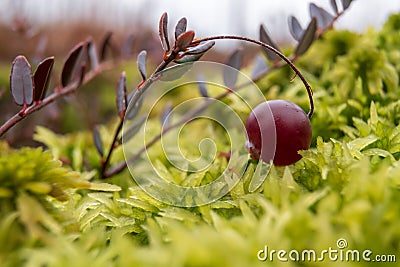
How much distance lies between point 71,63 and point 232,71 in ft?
1.13

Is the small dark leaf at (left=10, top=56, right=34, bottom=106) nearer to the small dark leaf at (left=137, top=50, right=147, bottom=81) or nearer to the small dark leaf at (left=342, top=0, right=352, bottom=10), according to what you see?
the small dark leaf at (left=137, top=50, right=147, bottom=81)

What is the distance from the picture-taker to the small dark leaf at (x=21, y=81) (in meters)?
0.73

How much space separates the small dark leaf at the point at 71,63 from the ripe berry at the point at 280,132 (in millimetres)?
394

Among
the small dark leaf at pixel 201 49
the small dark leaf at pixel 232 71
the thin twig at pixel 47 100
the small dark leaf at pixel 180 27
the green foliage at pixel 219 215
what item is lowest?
the green foliage at pixel 219 215

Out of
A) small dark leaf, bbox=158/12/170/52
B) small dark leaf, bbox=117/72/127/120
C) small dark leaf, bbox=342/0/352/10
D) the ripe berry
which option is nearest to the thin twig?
small dark leaf, bbox=117/72/127/120

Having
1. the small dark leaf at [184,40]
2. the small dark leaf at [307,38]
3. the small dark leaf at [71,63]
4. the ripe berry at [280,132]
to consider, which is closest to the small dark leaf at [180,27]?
the small dark leaf at [184,40]

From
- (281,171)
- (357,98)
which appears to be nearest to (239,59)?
(357,98)

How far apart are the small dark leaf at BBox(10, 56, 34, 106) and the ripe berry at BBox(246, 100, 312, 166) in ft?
1.20

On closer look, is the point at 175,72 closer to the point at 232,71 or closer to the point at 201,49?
the point at 201,49

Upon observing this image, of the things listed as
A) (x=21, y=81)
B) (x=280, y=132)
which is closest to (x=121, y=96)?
(x=21, y=81)

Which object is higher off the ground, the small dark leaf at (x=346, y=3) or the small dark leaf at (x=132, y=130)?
the small dark leaf at (x=346, y=3)

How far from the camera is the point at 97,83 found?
252 cm

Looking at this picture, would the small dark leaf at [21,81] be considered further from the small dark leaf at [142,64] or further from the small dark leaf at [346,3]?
the small dark leaf at [346,3]

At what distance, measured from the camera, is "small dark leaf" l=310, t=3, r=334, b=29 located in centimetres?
106
